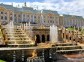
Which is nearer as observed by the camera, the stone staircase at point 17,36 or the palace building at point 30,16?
the stone staircase at point 17,36

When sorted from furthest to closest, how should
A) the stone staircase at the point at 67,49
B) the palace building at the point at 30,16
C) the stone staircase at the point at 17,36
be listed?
the palace building at the point at 30,16 < the stone staircase at the point at 17,36 < the stone staircase at the point at 67,49

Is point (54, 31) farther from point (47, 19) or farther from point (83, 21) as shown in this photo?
point (83, 21)

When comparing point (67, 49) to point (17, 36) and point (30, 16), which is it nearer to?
point (17, 36)

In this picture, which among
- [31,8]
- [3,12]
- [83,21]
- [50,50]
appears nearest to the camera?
[50,50]

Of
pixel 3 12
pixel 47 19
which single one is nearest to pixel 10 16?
pixel 3 12

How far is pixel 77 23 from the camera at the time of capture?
131125 mm

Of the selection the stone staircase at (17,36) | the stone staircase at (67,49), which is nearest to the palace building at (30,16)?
the stone staircase at (17,36)

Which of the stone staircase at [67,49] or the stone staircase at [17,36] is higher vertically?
the stone staircase at [17,36]

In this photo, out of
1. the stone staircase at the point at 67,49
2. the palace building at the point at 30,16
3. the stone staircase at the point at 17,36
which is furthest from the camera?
the palace building at the point at 30,16

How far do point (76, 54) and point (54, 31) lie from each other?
16.6m

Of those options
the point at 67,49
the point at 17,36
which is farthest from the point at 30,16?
the point at 67,49

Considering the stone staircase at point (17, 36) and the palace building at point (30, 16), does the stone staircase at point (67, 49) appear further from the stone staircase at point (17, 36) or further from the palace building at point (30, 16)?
the palace building at point (30, 16)

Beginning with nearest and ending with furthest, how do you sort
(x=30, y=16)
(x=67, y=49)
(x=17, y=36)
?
(x=67, y=49) < (x=17, y=36) < (x=30, y=16)

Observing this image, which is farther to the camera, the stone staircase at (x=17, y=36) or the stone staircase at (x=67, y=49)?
the stone staircase at (x=17, y=36)
